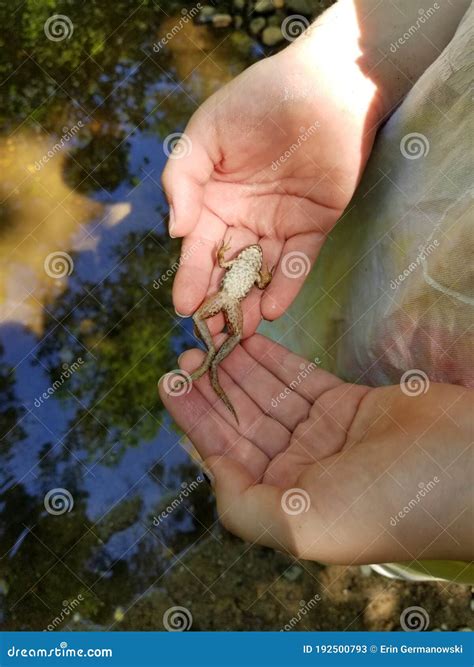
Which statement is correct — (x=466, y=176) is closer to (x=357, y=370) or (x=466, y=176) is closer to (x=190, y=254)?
(x=357, y=370)

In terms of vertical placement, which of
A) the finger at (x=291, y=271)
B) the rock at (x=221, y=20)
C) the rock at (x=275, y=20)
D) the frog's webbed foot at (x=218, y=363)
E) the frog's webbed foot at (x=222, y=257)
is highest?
the rock at (x=221, y=20)

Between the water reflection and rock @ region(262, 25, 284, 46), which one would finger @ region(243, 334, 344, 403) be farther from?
rock @ region(262, 25, 284, 46)

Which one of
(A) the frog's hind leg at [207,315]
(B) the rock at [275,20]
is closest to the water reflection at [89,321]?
(B) the rock at [275,20]

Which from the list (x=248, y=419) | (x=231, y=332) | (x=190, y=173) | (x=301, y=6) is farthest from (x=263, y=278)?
(x=301, y=6)

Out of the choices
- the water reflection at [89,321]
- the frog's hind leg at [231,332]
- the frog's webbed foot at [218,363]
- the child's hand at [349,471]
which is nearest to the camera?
the child's hand at [349,471]

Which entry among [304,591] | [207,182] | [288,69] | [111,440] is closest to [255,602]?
[304,591]

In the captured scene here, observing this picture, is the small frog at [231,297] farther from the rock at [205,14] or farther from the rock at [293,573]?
the rock at [205,14]

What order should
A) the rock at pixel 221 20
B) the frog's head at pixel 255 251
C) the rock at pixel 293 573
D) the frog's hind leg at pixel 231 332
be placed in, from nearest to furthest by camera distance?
1. the frog's hind leg at pixel 231 332
2. the frog's head at pixel 255 251
3. the rock at pixel 293 573
4. the rock at pixel 221 20
